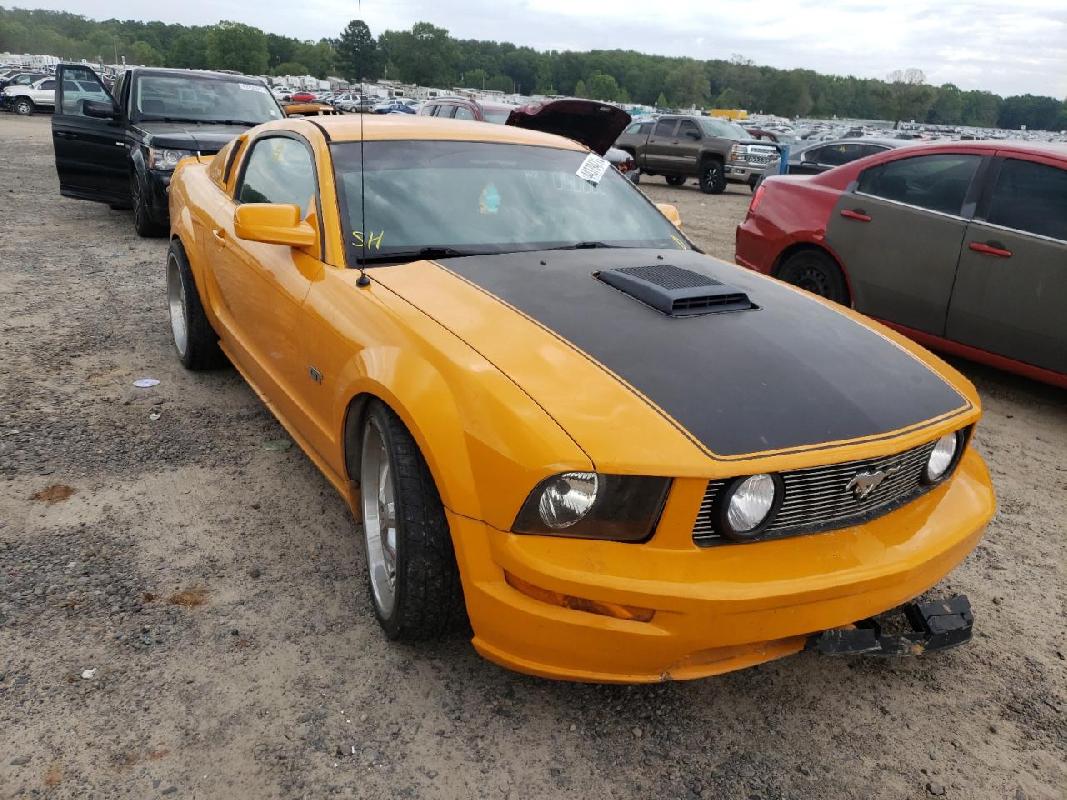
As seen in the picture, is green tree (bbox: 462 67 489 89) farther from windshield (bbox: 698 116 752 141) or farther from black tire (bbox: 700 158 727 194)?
black tire (bbox: 700 158 727 194)

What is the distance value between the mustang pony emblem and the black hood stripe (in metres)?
0.10

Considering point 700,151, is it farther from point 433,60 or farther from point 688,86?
point 688,86


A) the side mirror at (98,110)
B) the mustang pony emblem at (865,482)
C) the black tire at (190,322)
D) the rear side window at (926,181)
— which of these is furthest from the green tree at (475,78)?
the mustang pony emblem at (865,482)

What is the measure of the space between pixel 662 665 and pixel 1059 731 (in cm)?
129

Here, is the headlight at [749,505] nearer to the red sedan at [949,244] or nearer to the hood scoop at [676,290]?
the hood scoop at [676,290]

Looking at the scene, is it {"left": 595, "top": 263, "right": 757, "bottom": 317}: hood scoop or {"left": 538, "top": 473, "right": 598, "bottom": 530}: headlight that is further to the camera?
{"left": 595, "top": 263, "right": 757, "bottom": 317}: hood scoop

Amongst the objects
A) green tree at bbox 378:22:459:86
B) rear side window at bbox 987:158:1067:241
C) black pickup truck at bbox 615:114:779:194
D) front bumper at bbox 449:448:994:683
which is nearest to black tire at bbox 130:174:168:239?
rear side window at bbox 987:158:1067:241

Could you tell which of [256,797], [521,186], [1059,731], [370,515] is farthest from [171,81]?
[1059,731]

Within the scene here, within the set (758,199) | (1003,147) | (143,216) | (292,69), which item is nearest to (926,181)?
(1003,147)

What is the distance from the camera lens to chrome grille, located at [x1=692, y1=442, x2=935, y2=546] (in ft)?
6.56

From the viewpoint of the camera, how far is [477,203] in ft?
10.5

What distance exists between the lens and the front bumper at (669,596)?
6.22 feet

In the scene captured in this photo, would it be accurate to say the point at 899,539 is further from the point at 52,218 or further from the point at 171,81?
the point at 52,218

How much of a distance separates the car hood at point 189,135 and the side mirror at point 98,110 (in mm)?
309
